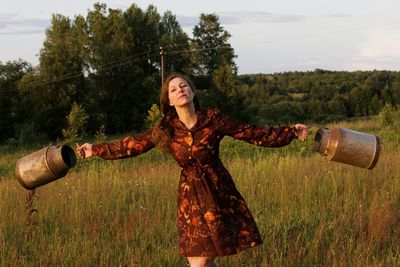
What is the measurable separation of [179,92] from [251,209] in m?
2.28

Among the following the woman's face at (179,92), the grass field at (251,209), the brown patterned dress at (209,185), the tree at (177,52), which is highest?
the tree at (177,52)

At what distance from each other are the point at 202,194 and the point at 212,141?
0.37m

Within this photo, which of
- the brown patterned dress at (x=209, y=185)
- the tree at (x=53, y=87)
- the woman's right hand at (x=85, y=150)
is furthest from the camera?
the tree at (x=53, y=87)

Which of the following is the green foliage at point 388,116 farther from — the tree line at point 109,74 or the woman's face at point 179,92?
the woman's face at point 179,92

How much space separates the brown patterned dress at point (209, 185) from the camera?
3166mm

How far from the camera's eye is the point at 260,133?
338 cm

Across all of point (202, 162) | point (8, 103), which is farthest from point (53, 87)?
point (202, 162)

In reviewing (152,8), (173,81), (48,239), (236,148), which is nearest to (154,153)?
(236,148)

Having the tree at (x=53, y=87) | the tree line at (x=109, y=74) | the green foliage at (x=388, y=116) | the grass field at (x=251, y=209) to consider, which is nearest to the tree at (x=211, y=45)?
the tree line at (x=109, y=74)

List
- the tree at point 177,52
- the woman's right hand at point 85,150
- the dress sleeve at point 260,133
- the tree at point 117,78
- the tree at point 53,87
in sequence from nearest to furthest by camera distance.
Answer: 1. the dress sleeve at point 260,133
2. the woman's right hand at point 85,150
3. the tree at point 53,87
4. the tree at point 117,78
5. the tree at point 177,52

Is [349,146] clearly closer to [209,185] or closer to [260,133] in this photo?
[260,133]

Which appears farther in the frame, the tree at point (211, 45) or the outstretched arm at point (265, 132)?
the tree at point (211, 45)

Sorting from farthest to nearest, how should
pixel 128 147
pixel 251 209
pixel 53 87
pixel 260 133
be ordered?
pixel 53 87
pixel 251 209
pixel 128 147
pixel 260 133

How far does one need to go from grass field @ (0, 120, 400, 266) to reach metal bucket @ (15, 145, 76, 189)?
614 millimetres
